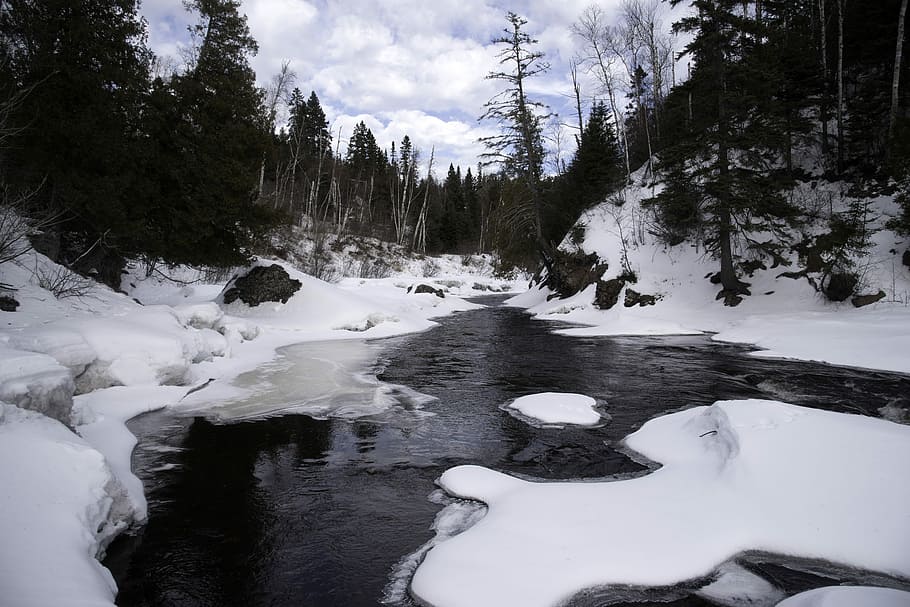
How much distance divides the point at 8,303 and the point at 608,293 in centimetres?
1882

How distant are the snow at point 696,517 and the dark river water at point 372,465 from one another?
0.21 metres

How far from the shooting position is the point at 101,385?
722 cm

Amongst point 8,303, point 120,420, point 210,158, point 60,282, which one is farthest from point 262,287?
point 120,420

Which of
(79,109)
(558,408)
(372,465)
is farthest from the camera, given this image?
(79,109)

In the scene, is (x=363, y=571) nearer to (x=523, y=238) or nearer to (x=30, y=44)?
(x=30, y=44)

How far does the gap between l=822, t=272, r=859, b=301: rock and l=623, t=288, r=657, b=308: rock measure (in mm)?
5824

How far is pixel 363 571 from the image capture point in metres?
3.42

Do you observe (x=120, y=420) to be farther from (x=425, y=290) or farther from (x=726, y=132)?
(x=425, y=290)

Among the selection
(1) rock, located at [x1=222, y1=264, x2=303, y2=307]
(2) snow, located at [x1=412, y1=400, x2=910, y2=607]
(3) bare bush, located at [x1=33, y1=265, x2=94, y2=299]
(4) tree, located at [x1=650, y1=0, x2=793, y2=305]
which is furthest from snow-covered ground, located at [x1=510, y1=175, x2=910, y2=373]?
(3) bare bush, located at [x1=33, y1=265, x2=94, y2=299]

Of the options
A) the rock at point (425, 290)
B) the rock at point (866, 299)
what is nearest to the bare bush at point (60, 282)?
the rock at point (425, 290)

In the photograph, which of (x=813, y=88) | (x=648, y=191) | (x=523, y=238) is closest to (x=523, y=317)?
(x=523, y=238)

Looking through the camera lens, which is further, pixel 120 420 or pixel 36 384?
pixel 120 420

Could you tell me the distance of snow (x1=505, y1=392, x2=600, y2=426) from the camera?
6.80m

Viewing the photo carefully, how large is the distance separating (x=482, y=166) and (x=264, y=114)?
34.7 feet
